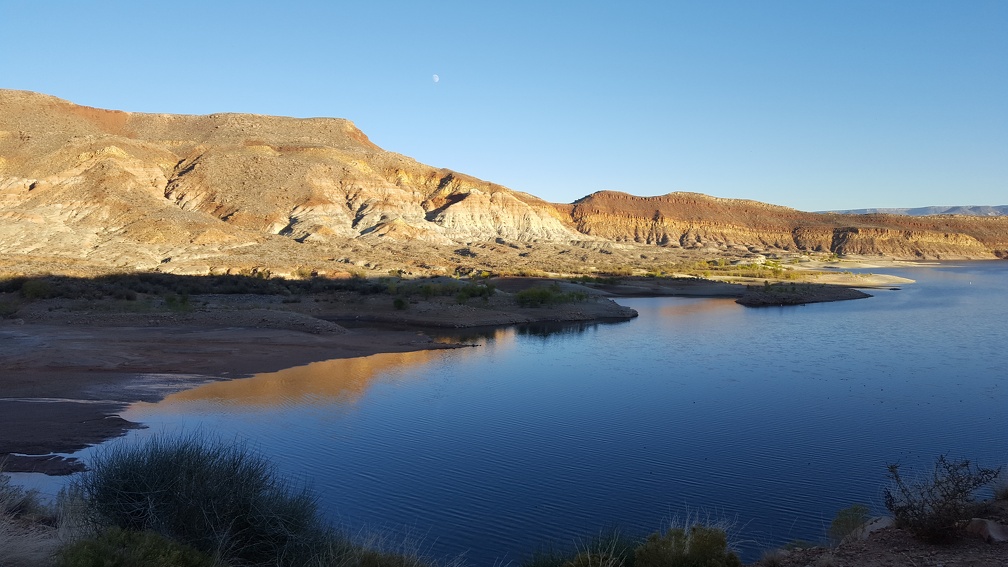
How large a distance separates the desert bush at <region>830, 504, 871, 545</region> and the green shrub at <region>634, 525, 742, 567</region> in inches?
78.2

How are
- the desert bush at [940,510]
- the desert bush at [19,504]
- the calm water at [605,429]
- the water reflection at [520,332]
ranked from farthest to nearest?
the water reflection at [520,332] < the calm water at [605,429] < the desert bush at [19,504] < the desert bush at [940,510]

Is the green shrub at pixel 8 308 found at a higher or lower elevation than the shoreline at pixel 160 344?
higher

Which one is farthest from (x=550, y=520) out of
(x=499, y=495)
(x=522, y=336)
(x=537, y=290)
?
(x=537, y=290)

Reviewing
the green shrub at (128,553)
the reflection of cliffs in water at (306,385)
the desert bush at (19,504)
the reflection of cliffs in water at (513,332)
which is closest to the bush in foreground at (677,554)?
the green shrub at (128,553)

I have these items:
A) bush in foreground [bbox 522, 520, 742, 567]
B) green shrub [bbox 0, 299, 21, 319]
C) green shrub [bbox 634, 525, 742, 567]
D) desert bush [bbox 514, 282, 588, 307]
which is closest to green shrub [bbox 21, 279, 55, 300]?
green shrub [bbox 0, 299, 21, 319]

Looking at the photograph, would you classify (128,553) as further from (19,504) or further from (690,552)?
(690,552)

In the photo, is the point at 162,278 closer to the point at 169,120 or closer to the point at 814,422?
the point at 814,422

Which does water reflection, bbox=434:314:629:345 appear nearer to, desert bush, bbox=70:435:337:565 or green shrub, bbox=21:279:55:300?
green shrub, bbox=21:279:55:300

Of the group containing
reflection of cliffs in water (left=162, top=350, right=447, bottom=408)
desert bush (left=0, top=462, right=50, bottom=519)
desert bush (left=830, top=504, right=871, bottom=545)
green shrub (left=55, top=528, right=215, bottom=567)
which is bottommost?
reflection of cliffs in water (left=162, top=350, right=447, bottom=408)

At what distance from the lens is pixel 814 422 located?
1531cm

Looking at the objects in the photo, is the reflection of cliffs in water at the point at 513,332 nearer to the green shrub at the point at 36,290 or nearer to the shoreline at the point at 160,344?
the shoreline at the point at 160,344

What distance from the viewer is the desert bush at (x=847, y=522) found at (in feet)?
27.9

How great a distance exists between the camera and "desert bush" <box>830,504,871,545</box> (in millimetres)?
8508

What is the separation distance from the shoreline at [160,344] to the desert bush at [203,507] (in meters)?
5.85
